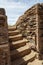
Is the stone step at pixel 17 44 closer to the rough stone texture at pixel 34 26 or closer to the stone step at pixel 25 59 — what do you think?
the rough stone texture at pixel 34 26

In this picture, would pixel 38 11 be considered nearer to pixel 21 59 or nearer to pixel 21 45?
pixel 21 45

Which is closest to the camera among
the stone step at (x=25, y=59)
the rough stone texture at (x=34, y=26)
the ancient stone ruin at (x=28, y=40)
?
the stone step at (x=25, y=59)

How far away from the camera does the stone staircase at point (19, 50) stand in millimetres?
5953

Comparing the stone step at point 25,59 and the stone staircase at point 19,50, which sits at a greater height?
the stone staircase at point 19,50

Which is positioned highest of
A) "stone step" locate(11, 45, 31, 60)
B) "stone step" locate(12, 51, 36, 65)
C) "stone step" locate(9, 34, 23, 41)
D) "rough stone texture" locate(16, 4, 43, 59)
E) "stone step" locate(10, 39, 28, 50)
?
"rough stone texture" locate(16, 4, 43, 59)

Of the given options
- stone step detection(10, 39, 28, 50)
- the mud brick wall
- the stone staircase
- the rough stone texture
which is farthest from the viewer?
the rough stone texture

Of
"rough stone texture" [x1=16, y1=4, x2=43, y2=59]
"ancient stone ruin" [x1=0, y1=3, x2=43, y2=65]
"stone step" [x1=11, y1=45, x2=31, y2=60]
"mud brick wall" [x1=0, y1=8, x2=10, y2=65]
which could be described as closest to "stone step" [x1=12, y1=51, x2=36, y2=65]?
"ancient stone ruin" [x1=0, y1=3, x2=43, y2=65]

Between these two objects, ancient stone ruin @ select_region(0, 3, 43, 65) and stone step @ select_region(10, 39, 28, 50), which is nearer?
ancient stone ruin @ select_region(0, 3, 43, 65)

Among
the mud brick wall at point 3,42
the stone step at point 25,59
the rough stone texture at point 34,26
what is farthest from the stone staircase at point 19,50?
the mud brick wall at point 3,42

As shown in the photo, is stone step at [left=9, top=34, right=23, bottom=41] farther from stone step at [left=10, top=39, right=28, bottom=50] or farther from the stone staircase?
stone step at [left=10, top=39, right=28, bottom=50]

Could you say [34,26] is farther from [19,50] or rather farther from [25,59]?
[25,59]

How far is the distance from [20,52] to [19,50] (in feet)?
0.49

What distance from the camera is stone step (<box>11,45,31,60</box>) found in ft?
19.8

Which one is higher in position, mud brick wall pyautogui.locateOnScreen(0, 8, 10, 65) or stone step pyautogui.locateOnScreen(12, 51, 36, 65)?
mud brick wall pyautogui.locateOnScreen(0, 8, 10, 65)
